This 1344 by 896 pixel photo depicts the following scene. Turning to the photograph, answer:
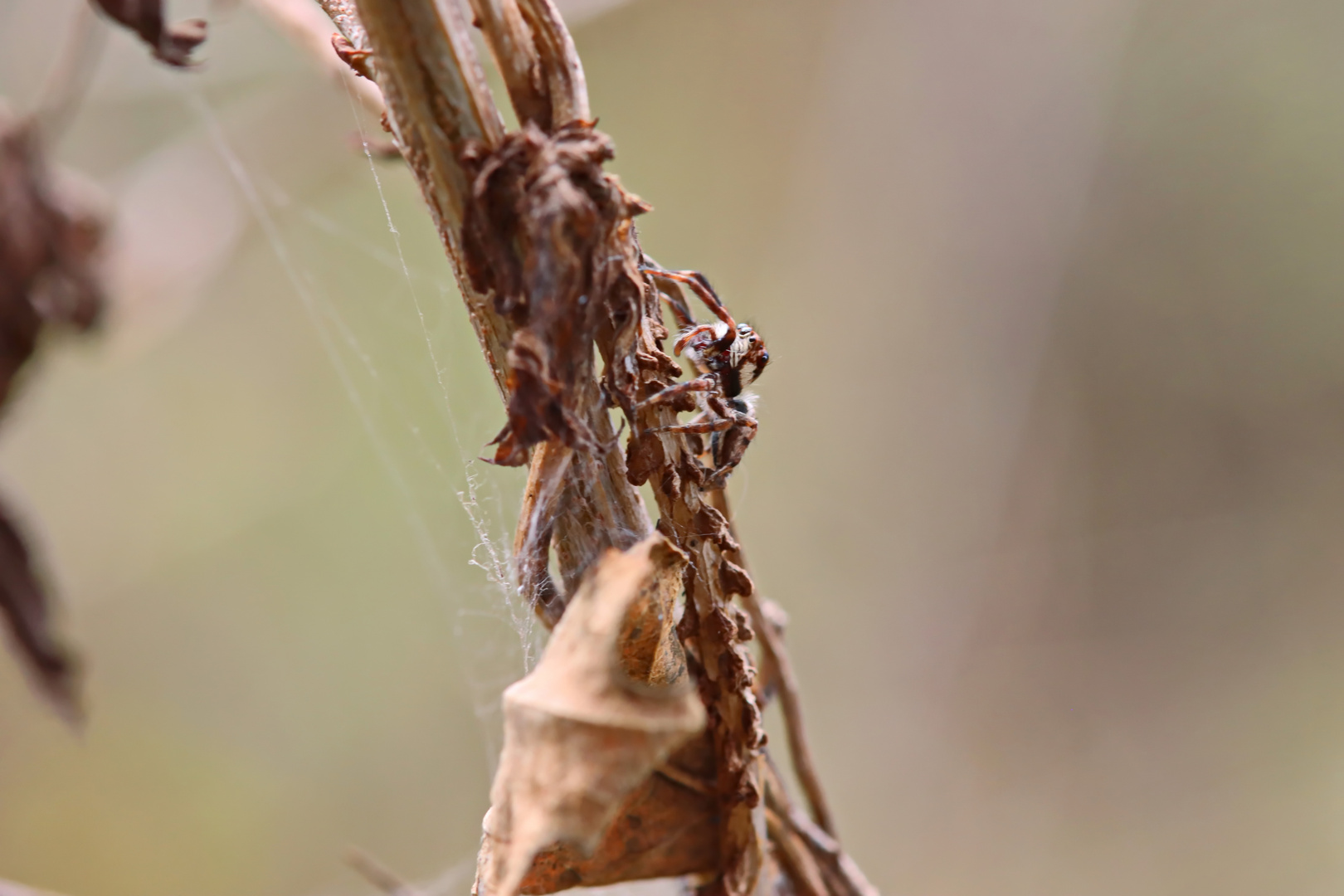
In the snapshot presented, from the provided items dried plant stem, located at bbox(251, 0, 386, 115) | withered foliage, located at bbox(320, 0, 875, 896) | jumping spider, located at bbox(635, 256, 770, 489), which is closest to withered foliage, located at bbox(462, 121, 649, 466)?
withered foliage, located at bbox(320, 0, 875, 896)

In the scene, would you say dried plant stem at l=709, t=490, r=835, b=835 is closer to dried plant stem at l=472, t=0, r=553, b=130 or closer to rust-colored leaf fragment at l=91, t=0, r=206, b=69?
dried plant stem at l=472, t=0, r=553, b=130

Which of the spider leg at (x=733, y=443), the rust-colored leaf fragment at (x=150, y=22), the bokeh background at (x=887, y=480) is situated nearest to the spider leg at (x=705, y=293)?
the spider leg at (x=733, y=443)

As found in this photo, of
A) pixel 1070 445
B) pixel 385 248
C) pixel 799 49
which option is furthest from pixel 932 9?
pixel 385 248

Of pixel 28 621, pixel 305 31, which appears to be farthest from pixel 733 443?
pixel 305 31

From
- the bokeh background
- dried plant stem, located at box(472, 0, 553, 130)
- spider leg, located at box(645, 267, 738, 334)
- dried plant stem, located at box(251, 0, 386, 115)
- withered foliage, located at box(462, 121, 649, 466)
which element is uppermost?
dried plant stem, located at box(251, 0, 386, 115)

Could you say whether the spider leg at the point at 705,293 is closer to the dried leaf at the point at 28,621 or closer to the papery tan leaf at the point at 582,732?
the papery tan leaf at the point at 582,732

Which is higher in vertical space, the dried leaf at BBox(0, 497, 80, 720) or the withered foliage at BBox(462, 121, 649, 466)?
the withered foliage at BBox(462, 121, 649, 466)
